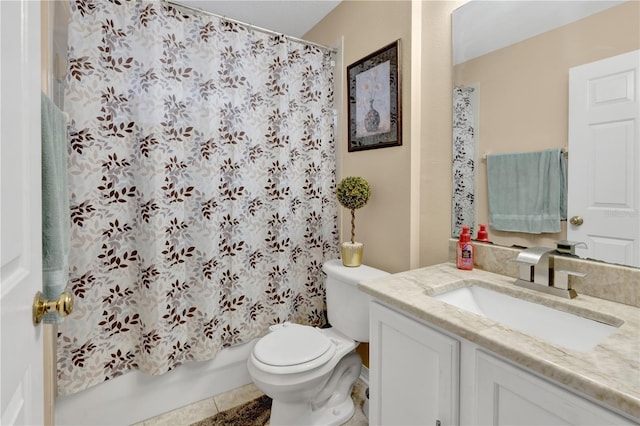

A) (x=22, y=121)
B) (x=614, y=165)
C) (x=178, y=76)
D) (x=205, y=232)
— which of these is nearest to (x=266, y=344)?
(x=205, y=232)

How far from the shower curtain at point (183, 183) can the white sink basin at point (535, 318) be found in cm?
105

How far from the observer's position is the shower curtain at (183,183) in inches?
55.1

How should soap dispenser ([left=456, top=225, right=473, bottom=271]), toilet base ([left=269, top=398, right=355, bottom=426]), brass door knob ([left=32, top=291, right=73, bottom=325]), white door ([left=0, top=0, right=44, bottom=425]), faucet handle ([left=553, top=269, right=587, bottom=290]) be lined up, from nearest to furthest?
white door ([left=0, top=0, right=44, bottom=425]) → brass door knob ([left=32, top=291, right=73, bottom=325]) → faucet handle ([left=553, top=269, right=587, bottom=290]) → soap dispenser ([left=456, top=225, right=473, bottom=271]) → toilet base ([left=269, top=398, right=355, bottom=426])

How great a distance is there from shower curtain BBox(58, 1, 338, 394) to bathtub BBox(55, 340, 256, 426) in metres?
0.09

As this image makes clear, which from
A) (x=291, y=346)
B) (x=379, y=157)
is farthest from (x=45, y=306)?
(x=379, y=157)

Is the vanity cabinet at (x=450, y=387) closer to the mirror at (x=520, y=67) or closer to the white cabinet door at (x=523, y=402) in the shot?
the white cabinet door at (x=523, y=402)

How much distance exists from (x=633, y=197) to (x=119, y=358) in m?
2.14

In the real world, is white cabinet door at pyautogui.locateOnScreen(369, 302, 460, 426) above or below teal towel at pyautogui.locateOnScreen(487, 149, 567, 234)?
below

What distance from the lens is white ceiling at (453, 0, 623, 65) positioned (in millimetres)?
1084

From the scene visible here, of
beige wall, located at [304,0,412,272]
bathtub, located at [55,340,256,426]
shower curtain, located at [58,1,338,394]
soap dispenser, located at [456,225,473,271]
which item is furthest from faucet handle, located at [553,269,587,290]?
bathtub, located at [55,340,256,426]

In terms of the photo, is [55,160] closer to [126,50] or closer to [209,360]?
[126,50]

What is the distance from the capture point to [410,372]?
0.98 metres

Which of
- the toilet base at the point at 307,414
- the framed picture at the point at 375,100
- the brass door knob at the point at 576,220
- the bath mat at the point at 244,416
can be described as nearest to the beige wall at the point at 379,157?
the framed picture at the point at 375,100

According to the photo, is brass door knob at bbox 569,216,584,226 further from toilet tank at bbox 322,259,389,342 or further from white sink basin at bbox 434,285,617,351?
toilet tank at bbox 322,259,389,342
